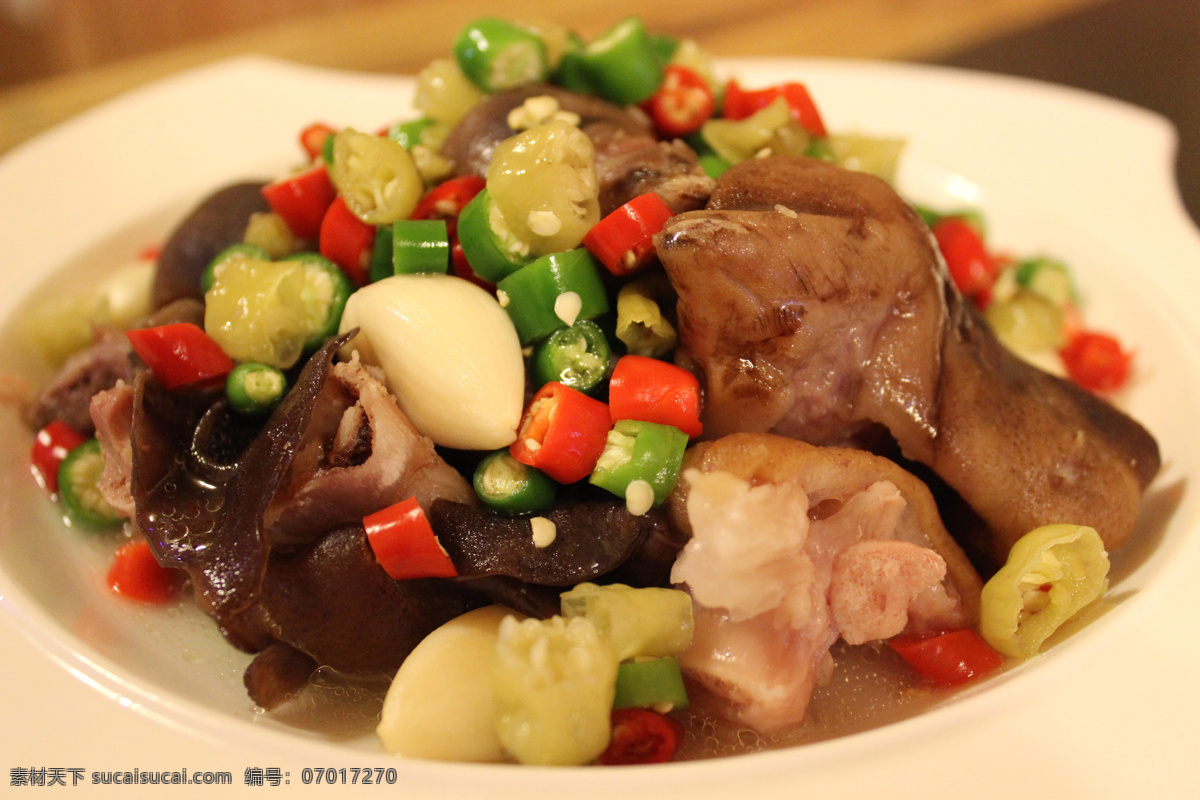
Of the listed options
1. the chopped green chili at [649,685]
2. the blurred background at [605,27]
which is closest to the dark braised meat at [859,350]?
the chopped green chili at [649,685]

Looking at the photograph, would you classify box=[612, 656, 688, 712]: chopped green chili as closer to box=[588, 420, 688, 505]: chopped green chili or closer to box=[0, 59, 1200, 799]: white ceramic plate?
box=[0, 59, 1200, 799]: white ceramic plate

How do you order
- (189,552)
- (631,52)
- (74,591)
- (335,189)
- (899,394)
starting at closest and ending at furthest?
(189,552) < (899,394) < (74,591) < (335,189) < (631,52)

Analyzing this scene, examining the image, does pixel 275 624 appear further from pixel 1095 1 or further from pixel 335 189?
pixel 1095 1

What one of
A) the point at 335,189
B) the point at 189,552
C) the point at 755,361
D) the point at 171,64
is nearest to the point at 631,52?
the point at 335,189

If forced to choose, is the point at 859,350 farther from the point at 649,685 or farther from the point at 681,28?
the point at 681,28

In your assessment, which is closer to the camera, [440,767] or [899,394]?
[440,767]

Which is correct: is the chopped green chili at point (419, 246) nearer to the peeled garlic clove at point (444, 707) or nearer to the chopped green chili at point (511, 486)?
the chopped green chili at point (511, 486)
